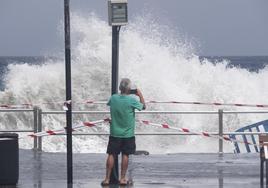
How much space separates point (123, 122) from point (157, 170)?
287 cm

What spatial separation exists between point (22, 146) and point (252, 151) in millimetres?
5490

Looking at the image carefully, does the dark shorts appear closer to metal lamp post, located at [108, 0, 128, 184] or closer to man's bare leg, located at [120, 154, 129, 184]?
man's bare leg, located at [120, 154, 129, 184]

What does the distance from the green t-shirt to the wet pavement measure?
2.99 feet

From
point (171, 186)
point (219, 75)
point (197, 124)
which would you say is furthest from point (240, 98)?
point (171, 186)

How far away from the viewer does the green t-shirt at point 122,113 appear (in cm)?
1484

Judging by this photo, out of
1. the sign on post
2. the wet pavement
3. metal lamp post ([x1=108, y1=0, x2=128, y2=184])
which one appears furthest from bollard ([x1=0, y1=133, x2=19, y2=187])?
the sign on post

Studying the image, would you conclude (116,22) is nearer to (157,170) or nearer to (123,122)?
(123,122)

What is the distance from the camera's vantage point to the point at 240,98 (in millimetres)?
35406

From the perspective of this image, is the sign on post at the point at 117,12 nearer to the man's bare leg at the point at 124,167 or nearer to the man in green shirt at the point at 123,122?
the man in green shirt at the point at 123,122

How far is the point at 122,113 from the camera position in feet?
48.8

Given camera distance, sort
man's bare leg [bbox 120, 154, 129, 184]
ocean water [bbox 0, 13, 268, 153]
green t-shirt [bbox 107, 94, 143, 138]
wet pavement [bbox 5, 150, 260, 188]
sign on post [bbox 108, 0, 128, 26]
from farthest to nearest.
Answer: ocean water [bbox 0, 13, 268, 153] → wet pavement [bbox 5, 150, 260, 188] → man's bare leg [bbox 120, 154, 129, 184] → sign on post [bbox 108, 0, 128, 26] → green t-shirt [bbox 107, 94, 143, 138]

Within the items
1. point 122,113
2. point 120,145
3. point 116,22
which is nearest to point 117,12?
point 116,22

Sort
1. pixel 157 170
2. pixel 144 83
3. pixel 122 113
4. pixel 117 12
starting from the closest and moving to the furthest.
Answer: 1. pixel 122 113
2. pixel 117 12
3. pixel 157 170
4. pixel 144 83

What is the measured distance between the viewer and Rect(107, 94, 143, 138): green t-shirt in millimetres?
14844
